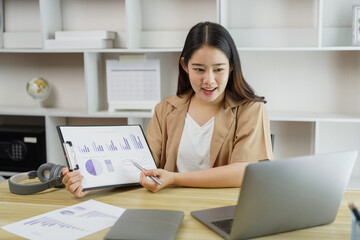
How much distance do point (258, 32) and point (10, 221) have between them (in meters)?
2.01

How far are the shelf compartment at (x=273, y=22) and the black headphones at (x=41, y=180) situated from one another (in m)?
1.61

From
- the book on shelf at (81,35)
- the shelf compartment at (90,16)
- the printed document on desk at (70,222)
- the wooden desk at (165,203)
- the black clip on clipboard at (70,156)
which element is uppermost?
the shelf compartment at (90,16)

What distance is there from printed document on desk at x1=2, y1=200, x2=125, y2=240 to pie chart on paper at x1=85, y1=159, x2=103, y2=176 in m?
0.13

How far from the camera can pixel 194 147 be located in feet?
5.89

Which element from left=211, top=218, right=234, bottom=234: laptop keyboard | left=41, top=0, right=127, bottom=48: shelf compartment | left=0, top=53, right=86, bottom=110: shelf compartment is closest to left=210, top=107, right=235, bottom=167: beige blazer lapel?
left=211, top=218, right=234, bottom=234: laptop keyboard

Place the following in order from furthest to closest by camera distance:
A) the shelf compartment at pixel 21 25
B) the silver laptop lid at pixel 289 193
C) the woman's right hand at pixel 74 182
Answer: the shelf compartment at pixel 21 25 < the woman's right hand at pixel 74 182 < the silver laptop lid at pixel 289 193

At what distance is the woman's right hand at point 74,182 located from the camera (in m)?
1.29

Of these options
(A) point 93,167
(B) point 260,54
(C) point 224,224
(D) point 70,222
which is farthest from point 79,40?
(C) point 224,224

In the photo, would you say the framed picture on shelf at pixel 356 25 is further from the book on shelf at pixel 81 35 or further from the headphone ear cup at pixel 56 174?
the headphone ear cup at pixel 56 174

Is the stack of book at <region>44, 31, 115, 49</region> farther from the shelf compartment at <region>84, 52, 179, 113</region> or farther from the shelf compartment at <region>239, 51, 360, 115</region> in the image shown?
the shelf compartment at <region>239, 51, 360, 115</region>

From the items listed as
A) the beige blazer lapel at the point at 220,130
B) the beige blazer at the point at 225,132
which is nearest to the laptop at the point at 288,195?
the beige blazer at the point at 225,132

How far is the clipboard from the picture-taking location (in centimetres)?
135

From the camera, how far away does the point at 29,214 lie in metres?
1.19

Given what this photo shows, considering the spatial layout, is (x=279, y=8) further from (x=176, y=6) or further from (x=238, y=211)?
(x=238, y=211)
